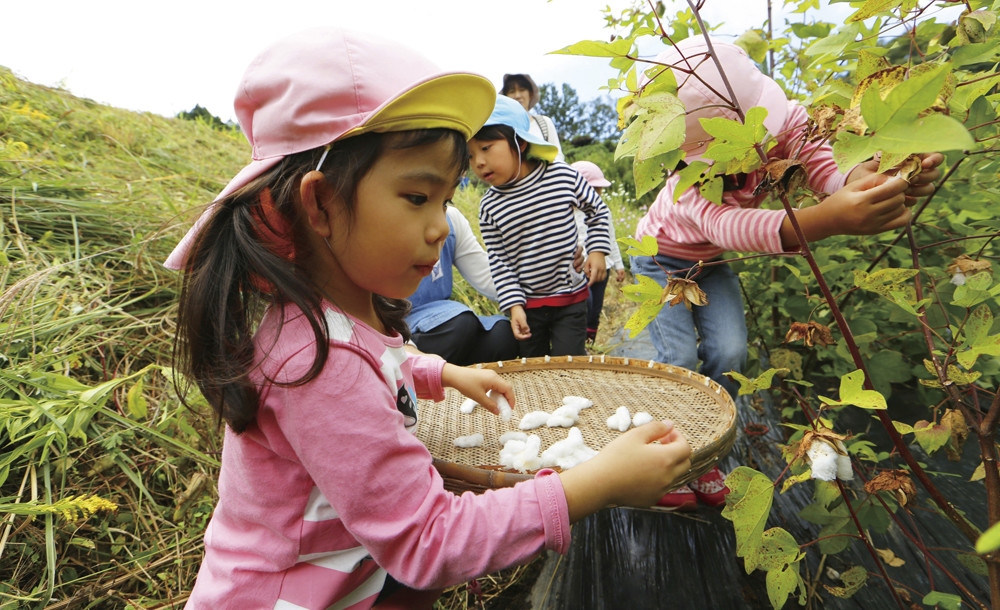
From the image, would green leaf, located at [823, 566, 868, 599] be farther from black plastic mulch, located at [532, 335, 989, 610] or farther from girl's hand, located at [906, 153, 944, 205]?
girl's hand, located at [906, 153, 944, 205]

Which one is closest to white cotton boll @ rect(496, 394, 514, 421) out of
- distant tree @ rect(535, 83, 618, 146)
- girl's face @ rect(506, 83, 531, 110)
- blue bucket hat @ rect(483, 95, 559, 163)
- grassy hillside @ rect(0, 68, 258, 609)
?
grassy hillside @ rect(0, 68, 258, 609)

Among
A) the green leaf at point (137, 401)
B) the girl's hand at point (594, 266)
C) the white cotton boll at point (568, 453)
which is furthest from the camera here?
the girl's hand at point (594, 266)

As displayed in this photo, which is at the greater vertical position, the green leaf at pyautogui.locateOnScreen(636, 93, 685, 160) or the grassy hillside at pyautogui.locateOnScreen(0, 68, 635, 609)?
the green leaf at pyautogui.locateOnScreen(636, 93, 685, 160)

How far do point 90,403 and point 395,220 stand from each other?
0.84m

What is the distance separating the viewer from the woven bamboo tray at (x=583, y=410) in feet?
3.05

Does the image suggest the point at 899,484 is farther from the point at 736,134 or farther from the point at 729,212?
the point at 729,212

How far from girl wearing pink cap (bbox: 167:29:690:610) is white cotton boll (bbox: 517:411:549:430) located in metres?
0.37

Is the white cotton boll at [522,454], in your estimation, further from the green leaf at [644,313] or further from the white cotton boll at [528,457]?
the green leaf at [644,313]

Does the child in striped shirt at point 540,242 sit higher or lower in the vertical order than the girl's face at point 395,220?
lower

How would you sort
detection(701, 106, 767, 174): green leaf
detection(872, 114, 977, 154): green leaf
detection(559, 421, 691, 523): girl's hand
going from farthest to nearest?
detection(559, 421, 691, 523): girl's hand
detection(701, 106, 767, 174): green leaf
detection(872, 114, 977, 154): green leaf

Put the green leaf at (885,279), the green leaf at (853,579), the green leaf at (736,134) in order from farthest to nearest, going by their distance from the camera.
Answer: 1. the green leaf at (853,579)
2. the green leaf at (885,279)
3. the green leaf at (736,134)

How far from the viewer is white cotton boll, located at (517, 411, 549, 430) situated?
1.20 meters

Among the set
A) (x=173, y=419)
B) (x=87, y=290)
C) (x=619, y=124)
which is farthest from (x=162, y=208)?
(x=619, y=124)

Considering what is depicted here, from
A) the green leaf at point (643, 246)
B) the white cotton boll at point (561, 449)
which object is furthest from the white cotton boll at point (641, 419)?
the green leaf at point (643, 246)
